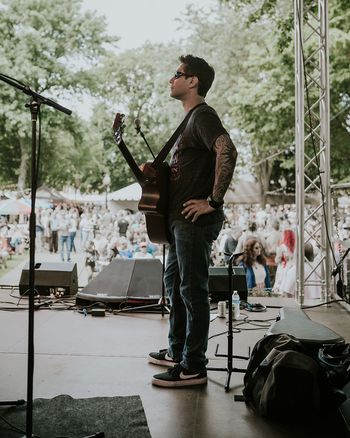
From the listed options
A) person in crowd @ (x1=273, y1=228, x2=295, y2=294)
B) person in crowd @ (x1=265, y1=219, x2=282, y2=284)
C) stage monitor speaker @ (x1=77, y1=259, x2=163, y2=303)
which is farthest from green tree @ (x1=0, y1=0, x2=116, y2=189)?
stage monitor speaker @ (x1=77, y1=259, x2=163, y2=303)

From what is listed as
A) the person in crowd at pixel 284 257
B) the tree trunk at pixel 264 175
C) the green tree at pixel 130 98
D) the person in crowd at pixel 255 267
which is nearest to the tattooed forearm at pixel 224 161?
the person in crowd at pixel 255 267

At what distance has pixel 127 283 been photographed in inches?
204

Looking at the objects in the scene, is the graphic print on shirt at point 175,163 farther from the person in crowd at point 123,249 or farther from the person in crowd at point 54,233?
the person in crowd at point 54,233

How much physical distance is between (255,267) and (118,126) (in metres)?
4.84

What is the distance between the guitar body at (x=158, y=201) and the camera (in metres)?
2.74

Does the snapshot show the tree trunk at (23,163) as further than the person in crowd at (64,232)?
Yes

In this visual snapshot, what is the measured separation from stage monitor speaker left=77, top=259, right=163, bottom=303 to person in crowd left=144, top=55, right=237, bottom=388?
229 cm

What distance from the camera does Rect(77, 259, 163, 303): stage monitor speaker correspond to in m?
5.04

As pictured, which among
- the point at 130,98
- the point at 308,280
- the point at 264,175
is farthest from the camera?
the point at 130,98

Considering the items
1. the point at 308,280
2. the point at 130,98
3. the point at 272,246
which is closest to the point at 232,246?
the point at 272,246

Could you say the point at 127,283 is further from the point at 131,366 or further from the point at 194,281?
the point at 194,281

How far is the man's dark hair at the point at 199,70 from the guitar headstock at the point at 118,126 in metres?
0.44

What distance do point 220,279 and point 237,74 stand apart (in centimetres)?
1558

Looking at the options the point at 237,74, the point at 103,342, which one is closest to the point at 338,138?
the point at 237,74
